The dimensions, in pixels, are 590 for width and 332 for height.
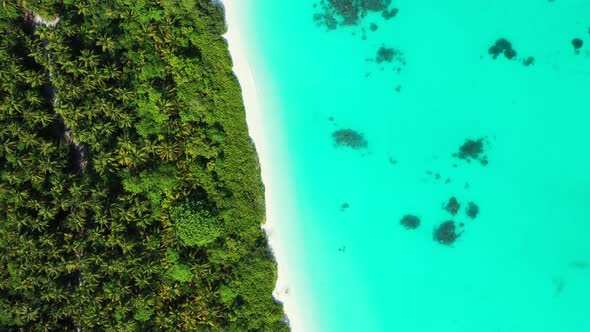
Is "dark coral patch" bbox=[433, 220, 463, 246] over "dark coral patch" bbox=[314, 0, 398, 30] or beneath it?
beneath

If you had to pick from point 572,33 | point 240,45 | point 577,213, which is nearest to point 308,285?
point 240,45

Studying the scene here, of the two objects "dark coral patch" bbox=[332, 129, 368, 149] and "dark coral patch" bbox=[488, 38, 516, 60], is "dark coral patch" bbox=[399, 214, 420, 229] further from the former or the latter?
"dark coral patch" bbox=[488, 38, 516, 60]

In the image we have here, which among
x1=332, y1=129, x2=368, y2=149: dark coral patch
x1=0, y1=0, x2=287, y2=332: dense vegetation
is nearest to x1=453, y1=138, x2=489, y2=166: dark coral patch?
x1=332, y1=129, x2=368, y2=149: dark coral patch

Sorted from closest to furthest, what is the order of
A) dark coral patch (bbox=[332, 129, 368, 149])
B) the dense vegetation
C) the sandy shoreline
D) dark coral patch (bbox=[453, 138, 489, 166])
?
the dense vegetation < the sandy shoreline < dark coral patch (bbox=[453, 138, 489, 166]) < dark coral patch (bbox=[332, 129, 368, 149])

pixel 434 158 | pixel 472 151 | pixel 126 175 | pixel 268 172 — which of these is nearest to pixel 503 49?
pixel 472 151

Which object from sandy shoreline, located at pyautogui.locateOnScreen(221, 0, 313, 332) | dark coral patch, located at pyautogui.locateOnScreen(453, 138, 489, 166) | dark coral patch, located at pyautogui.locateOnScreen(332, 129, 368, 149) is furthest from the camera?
dark coral patch, located at pyautogui.locateOnScreen(332, 129, 368, 149)

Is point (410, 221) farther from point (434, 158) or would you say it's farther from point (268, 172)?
point (268, 172)
